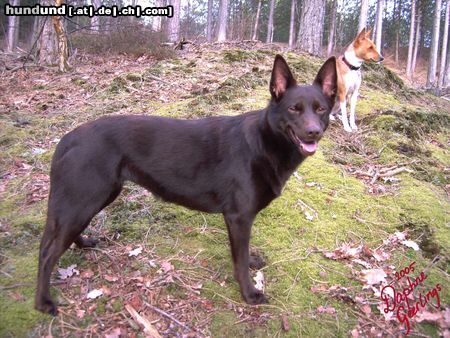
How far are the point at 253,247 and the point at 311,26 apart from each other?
27.2 feet

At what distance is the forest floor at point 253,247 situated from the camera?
2662 millimetres

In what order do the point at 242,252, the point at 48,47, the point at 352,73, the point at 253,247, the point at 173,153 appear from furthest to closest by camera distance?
the point at 48,47 → the point at 352,73 → the point at 253,247 → the point at 173,153 → the point at 242,252

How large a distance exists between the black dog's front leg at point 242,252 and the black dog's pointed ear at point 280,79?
1.01m

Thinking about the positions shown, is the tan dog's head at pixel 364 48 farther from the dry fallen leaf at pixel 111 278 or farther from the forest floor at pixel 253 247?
the dry fallen leaf at pixel 111 278

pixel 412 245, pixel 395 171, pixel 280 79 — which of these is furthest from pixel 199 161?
pixel 395 171

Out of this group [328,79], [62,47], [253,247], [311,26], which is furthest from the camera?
[311,26]

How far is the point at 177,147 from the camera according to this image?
292 centimetres

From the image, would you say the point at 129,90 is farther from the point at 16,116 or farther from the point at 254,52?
the point at 254,52

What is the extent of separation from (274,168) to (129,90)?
4.80 meters

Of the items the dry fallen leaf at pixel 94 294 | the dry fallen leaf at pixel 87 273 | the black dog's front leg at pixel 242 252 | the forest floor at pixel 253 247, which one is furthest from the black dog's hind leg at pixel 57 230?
the black dog's front leg at pixel 242 252

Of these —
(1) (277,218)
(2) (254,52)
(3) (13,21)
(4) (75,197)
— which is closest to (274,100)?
(1) (277,218)

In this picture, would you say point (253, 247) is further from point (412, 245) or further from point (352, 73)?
point (352, 73)

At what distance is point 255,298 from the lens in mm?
2836
